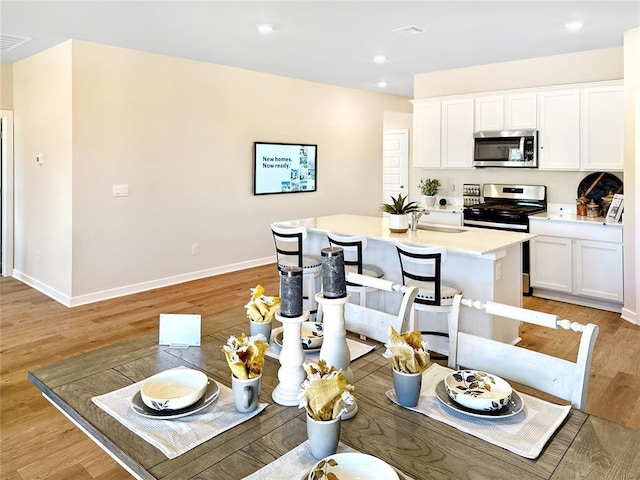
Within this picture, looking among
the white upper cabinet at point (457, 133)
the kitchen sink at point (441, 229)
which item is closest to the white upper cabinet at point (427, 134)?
the white upper cabinet at point (457, 133)

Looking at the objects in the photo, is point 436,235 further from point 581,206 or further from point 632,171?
point 581,206

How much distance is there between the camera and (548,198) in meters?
5.53

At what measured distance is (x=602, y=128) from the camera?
489 centimetres

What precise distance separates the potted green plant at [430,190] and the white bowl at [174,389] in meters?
5.35

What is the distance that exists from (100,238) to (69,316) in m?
0.89

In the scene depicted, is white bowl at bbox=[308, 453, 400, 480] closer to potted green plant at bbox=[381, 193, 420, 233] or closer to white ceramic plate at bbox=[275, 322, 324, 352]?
white ceramic plate at bbox=[275, 322, 324, 352]

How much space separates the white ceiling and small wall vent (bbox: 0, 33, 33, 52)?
0.09m

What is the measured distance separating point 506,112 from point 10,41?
5.36 m

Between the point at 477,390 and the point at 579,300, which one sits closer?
the point at 477,390

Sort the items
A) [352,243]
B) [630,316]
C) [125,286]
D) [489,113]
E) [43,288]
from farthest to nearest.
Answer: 1. [489,113]
2. [43,288]
3. [125,286]
4. [630,316]
5. [352,243]

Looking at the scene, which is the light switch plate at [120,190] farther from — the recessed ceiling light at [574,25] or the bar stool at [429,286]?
the recessed ceiling light at [574,25]

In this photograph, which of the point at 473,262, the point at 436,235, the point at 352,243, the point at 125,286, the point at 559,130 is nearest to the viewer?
the point at 473,262

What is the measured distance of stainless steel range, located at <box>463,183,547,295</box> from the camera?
16.9ft

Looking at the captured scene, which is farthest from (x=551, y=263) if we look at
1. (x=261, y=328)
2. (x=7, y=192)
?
(x=7, y=192)
